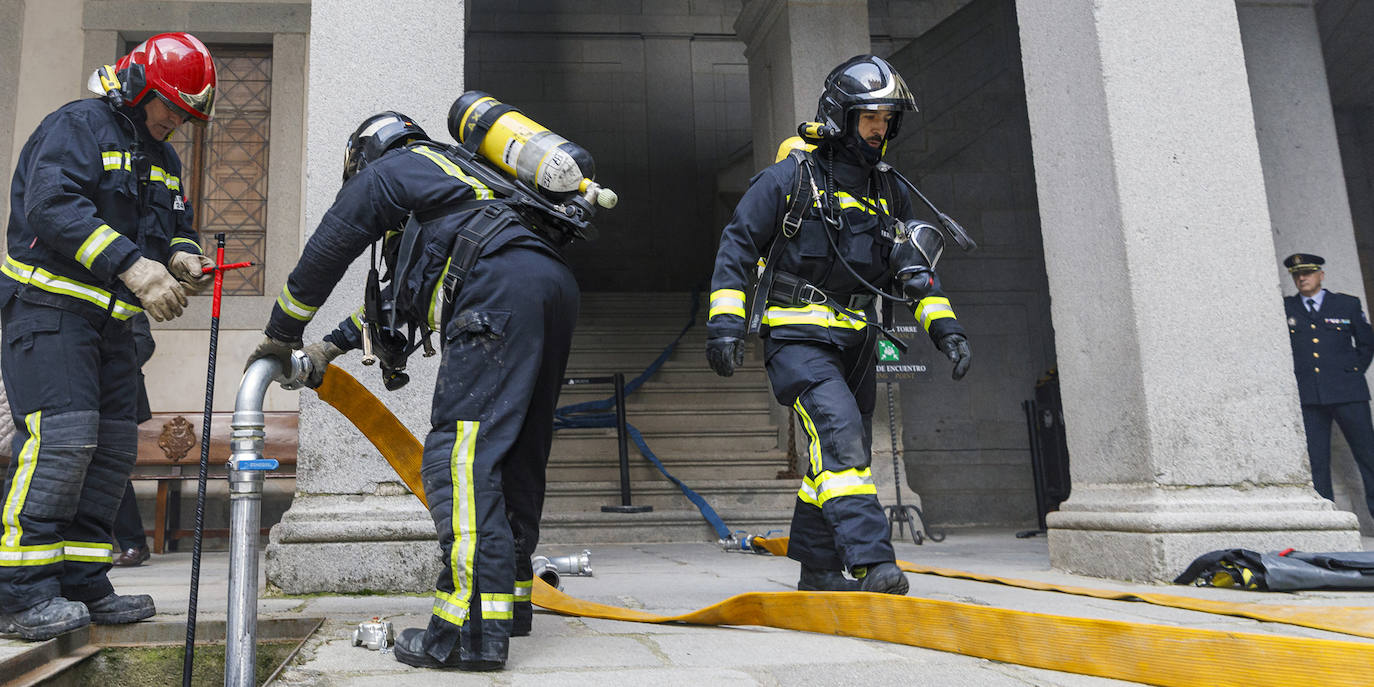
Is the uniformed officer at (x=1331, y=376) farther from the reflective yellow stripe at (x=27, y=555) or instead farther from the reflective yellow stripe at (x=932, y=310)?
the reflective yellow stripe at (x=27, y=555)

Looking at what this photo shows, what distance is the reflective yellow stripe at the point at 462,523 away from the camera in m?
2.53

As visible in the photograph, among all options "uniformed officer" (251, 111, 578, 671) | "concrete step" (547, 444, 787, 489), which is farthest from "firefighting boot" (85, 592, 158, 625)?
"concrete step" (547, 444, 787, 489)

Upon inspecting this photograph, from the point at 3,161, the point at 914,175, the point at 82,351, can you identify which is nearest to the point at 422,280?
the point at 82,351

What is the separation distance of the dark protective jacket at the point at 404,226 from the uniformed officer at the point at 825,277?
1.14 m

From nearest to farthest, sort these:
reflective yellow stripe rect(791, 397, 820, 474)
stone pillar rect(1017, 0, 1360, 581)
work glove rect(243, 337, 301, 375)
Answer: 1. work glove rect(243, 337, 301, 375)
2. reflective yellow stripe rect(791, 397, 820, 474)
3. stone pillar rect(1017, 0, 1360, 581)

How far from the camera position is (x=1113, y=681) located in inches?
93.6

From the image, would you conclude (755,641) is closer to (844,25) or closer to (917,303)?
(917,303)

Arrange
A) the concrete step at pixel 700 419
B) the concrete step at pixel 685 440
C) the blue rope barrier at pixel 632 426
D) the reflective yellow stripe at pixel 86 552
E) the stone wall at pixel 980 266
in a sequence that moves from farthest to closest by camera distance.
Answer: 1. the stone wall at pixel 980 266
2. the concrete step at pixel 700 419
3. the concrete step at pixel 685 440
4. the blue rope barrier at pixel 632 426
5. the reflective yellow stripe at pixel 86 552

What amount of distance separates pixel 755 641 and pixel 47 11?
8632 mm

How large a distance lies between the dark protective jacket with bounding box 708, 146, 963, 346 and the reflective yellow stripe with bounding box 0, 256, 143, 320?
2.10m

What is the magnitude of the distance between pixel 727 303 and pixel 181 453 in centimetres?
551

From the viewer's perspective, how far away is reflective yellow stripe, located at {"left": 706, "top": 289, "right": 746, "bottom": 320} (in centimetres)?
368

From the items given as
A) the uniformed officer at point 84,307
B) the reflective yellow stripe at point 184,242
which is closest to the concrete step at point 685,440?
the reflective yellow stripe at point 184,242

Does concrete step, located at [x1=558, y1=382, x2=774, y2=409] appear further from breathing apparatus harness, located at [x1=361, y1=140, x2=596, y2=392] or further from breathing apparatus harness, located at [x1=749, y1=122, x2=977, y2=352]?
breathing apparatus harness, located at [x1=361, y1=140, x2=596, y2=392]
